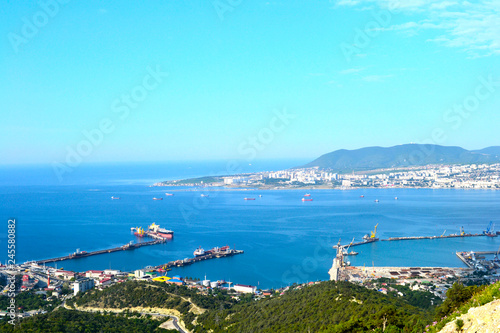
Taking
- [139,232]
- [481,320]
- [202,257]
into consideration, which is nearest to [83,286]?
[202,257]

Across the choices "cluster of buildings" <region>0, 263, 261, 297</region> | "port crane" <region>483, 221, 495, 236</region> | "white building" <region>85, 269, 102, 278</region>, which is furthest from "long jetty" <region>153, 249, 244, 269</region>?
"port crane" <region>483, 221, 495, 236</region>

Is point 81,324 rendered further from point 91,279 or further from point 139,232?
point 139,232

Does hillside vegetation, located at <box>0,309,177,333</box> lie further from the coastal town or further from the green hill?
the coastal town

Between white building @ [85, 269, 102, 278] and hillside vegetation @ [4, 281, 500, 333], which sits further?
white building @ [85, 269, 102, 278]

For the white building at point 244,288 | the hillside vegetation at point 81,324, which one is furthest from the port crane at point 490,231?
the hillside vegetation at point 81,324

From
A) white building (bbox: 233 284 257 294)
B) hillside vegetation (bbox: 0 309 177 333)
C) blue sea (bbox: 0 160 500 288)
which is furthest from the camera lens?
blue sea (bbox: 0 160 500 288)

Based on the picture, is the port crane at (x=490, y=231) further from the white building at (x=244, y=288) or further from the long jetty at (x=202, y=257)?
the white building at (x=244, y=288)

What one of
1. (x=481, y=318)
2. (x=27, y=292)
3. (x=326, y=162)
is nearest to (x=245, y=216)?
(x=27, y=292)
